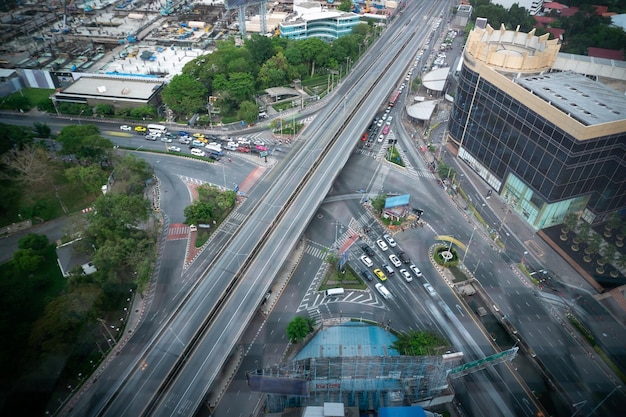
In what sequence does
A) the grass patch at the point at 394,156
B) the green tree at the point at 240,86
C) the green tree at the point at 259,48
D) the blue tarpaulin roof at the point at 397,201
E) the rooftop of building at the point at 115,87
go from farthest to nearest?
the green tree at the point at 259,48, the green tree at the point at 240,86, the rooftop of building at the point at 115,87, the grass patch at the point at 394,156, the blue tarpaulin roof at the point at 397,201

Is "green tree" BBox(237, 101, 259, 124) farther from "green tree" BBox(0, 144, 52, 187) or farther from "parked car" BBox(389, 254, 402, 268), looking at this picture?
"parked car" BBox(389, 254, 402, 268)

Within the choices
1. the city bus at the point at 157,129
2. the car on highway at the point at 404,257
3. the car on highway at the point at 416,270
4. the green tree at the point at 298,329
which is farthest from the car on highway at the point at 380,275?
the city bus at the point at 157,129

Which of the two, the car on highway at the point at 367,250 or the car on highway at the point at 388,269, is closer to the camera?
the car on highway at the point at 388,269

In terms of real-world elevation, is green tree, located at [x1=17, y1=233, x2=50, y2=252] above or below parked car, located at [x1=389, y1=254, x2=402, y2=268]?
above

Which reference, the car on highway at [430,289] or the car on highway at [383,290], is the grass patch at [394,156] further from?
the car on highway at [383,290]

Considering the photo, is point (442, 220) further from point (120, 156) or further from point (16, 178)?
point (16, 178)

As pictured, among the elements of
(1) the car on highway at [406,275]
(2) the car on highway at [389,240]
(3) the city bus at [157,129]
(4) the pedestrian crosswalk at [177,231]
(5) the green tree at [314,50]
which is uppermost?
(5) the green tree at [314,50]

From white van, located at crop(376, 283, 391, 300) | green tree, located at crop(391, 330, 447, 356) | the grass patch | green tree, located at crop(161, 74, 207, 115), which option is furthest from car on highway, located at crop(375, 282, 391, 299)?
green tree, located at crop(161, 74, 207, 115)

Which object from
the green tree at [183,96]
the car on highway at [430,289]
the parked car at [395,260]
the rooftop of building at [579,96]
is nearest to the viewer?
the car on highway at [430,289]
